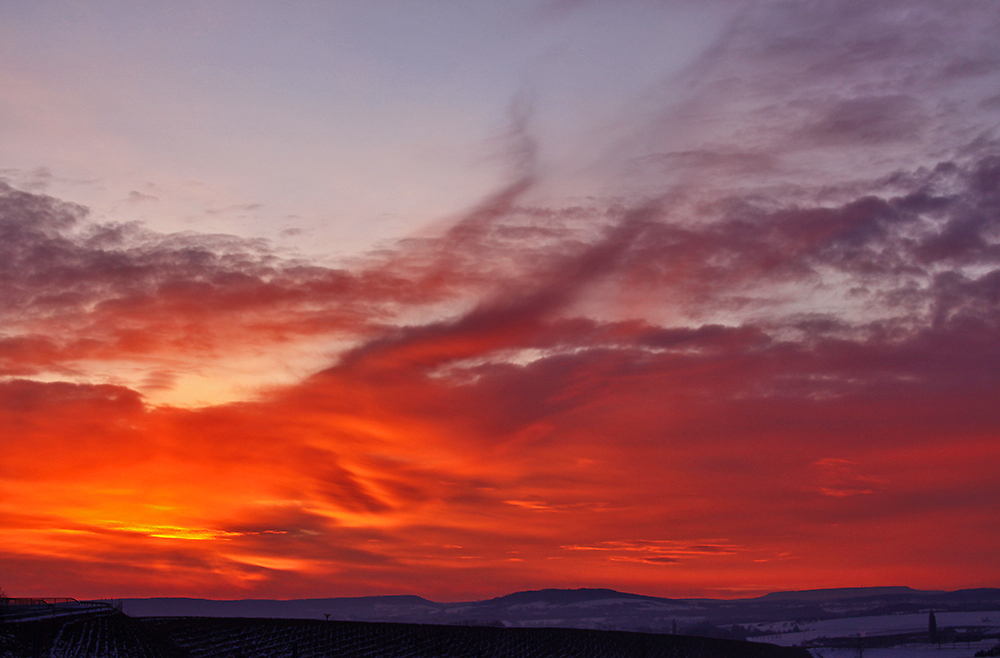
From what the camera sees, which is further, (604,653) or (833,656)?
(833,656)

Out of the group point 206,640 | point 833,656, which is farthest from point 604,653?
point 833,656

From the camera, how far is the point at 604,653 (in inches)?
4616

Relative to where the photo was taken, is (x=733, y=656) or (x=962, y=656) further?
(x=962, y=656)

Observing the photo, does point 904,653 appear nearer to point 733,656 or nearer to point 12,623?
point 733,656

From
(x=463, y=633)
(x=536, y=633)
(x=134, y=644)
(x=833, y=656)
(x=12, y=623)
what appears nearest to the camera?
(x=12, y=623)

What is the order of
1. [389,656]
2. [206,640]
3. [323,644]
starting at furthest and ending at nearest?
[389,656] → [323,644] → [206,640]

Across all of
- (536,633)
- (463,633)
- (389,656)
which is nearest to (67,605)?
(389,656)

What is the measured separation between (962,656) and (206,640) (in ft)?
483

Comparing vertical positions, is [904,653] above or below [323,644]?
below

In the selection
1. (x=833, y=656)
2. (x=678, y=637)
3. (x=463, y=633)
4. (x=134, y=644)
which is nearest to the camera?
(x=134, y=644)

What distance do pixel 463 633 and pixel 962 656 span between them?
112 meters

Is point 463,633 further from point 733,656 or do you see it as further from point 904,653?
point 904,653

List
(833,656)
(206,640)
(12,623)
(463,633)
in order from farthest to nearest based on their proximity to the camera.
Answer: (833,656) → (463,633) → (206,640) → (12,623)

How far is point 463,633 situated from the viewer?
10431 centimetres
